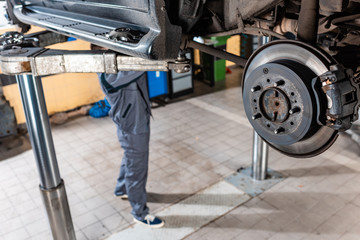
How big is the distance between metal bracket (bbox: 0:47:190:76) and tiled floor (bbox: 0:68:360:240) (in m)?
1.81

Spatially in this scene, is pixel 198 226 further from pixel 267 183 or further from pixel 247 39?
pixel 247 39

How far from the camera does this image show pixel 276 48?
135 cm

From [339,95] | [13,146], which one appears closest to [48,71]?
[339,95]

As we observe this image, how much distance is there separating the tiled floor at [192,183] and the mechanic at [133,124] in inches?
10.1

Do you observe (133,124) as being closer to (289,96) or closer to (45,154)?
(45,154)

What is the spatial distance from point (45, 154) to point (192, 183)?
1.89 metres

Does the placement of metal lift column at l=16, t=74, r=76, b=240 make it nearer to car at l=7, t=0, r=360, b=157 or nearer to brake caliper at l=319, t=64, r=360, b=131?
car at l=7, t=0, r=360, b=157

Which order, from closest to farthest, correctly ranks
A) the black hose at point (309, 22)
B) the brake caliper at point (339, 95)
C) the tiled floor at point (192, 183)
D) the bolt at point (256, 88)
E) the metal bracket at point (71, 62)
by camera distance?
the brake caliper at point (339, 95), the black hose at point (309, 22), the bolt at point (256, 88), the metal bracket at point (71, 62), the tiled floor at point (192, 183)

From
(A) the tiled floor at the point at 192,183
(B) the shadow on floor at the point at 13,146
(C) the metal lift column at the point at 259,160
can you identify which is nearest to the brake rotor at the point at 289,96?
(A) the tiled floor at the point at 192,183

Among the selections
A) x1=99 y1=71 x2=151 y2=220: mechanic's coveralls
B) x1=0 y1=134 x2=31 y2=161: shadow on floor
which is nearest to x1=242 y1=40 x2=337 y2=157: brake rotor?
x1=99 y1=71 x2=151 y2=220: mechanic's coveralls

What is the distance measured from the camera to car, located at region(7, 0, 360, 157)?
1.23 metres

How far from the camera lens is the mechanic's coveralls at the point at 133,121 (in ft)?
9.25

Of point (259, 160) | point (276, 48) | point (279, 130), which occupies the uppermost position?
point (276, 48)

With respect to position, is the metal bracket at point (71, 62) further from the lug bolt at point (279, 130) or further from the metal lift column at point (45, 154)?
the lug bolt at point (279, 130)
